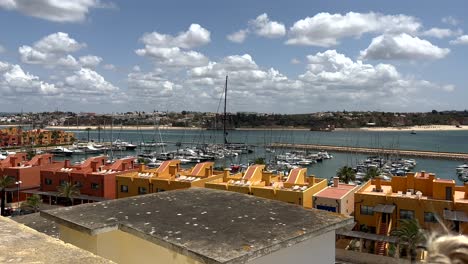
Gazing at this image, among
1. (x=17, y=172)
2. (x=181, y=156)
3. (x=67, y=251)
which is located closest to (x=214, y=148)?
(x=181, y=156)

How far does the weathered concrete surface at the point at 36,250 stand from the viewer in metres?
5.25

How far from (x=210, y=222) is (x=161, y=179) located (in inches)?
1093

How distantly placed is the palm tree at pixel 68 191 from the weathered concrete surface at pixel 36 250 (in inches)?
1441

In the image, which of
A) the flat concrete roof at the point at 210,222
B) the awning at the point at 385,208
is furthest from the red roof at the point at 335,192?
the flat concrete roof at the point at 210,222

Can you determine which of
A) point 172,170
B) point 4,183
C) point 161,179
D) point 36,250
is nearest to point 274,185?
point 161,179

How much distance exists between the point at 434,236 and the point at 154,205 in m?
12.0

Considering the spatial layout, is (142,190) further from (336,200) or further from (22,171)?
(336,200)

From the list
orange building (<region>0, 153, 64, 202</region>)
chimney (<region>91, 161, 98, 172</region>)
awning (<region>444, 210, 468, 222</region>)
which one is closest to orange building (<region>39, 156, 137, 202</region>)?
chimney (<region>91, 161, 98, 172</region>)

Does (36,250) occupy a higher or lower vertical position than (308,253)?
higher

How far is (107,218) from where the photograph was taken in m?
12.1

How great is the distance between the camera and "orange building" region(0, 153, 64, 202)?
151 ft

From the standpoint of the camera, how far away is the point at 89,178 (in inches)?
1694

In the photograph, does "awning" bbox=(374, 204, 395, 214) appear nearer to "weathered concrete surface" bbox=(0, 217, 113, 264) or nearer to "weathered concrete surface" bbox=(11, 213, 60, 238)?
"weathered concrete surface" bbox=(11, 213, 60, 238)

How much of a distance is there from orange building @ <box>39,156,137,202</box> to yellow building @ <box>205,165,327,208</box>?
1152 cm
